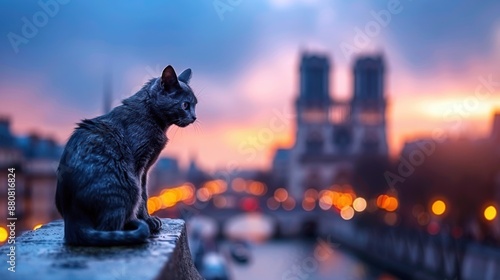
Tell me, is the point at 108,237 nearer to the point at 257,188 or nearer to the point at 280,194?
the point at 280,194

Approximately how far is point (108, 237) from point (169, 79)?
0.54 metres

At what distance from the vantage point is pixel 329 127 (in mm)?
50562

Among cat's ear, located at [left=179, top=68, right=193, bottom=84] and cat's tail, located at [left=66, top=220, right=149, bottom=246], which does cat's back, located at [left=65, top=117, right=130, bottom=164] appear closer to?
cat's tail, located at [left=66, top=220, right=149, bottom=246]

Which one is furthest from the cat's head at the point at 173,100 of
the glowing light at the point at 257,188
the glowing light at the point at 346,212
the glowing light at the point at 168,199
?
the glowing light at the point at 257,188

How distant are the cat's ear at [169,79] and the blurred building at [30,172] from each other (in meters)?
15.5

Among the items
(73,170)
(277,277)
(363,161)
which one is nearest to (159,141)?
(73,170)

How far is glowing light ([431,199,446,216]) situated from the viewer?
22.3 m

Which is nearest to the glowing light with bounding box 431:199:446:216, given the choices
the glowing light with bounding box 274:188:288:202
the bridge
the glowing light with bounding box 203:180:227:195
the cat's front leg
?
the bridge

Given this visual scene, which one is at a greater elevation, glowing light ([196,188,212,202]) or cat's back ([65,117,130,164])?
cat's back ([65,117,130,164])

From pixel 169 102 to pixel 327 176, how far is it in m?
47.3

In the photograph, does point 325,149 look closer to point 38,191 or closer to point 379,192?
point 379,192

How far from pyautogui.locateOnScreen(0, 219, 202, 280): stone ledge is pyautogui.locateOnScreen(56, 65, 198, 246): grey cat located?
0.20 feet

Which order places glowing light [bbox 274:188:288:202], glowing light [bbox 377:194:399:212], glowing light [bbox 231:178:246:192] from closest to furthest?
glowing light [bbox 377:194:399:212] → glowing light [bbox 274:188:288:202] → glowing light [bbox 231:178:246:192]

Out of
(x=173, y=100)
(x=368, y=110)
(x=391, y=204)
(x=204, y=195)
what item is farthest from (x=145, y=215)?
(x=204, y=195)
